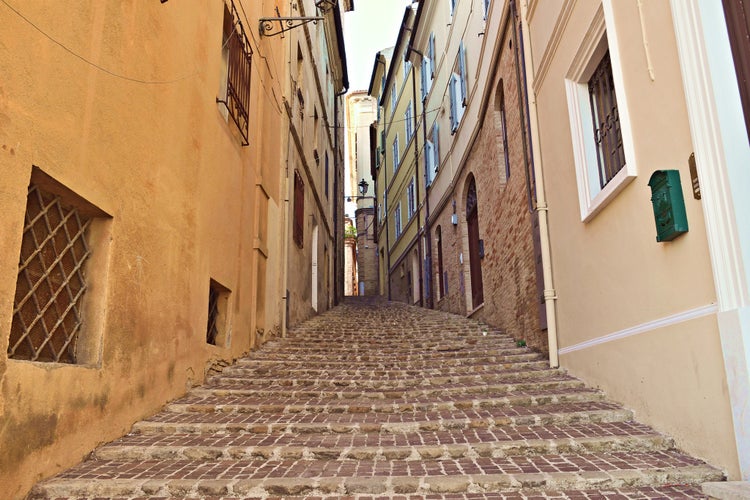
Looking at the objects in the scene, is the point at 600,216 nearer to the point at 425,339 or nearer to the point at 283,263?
the point at 425,339

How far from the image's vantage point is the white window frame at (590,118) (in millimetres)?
4559

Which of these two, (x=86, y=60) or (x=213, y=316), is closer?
(x=86, y=60)

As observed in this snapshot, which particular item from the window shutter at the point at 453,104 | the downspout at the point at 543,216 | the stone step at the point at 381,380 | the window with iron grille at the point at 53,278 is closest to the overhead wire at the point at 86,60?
the window with iron grille at the point at 53,278

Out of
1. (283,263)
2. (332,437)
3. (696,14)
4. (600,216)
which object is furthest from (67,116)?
(283,263)

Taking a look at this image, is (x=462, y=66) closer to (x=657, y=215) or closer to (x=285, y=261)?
(x=285, y=261)

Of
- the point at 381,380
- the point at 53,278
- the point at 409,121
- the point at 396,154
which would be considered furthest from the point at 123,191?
the point at 396,154

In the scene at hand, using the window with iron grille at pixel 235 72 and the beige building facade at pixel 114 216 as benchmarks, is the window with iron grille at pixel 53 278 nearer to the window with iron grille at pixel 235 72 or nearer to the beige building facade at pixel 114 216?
the beige building facade at pixel 114 216

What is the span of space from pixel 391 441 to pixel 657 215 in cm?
249

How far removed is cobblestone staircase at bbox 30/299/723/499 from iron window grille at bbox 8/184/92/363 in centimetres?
81

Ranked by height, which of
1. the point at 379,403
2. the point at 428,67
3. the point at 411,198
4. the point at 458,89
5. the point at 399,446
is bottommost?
the point at 399,446

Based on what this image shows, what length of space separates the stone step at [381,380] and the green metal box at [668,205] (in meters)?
2.72

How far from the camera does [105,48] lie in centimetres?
416

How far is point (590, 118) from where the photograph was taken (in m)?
5.73

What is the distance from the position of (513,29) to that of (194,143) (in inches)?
196
